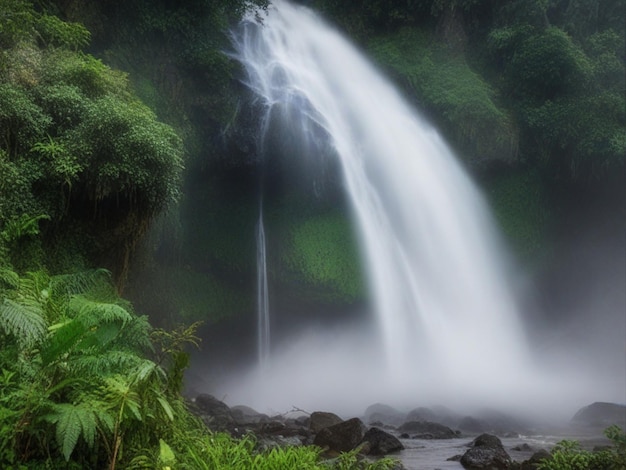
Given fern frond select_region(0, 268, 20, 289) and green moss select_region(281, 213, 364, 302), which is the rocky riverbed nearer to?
fern frond select_region(0, 268, 20, 289)

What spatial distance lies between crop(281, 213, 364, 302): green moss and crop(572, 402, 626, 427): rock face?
6.69 metres

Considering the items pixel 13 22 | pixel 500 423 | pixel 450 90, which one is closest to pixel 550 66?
pixel 450 90

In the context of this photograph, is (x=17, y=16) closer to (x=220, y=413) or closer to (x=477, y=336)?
(x=220, y=413)

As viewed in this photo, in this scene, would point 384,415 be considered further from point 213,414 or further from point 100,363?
point 100,363

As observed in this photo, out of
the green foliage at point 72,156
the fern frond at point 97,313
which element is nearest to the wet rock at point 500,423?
the green foliage at point 72,156

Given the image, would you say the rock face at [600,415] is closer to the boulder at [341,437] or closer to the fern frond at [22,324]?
the boulder at [341,437]

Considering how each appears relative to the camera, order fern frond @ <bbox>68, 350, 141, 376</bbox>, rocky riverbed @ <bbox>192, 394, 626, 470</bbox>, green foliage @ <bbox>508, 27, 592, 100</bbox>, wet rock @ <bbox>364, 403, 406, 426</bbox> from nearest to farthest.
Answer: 1. fern frond @ <bbox>68, 350, 141, 376</bbox>
2. rocky riverbed @ <bbox>192, 394, 626, 470</bbox>
3. wet rock @ <bbox>364, 403, 406, 426</bbox>
4. green foliage @ <bbox>508, 27, 592, 100</bbox>

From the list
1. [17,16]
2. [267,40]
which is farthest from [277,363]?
[17,16]

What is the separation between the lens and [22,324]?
14.7 ft

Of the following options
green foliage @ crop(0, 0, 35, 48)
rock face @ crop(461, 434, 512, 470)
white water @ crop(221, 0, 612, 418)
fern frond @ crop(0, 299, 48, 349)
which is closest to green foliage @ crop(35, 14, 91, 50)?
green foliage @ crop(0, 0, 35, 48)

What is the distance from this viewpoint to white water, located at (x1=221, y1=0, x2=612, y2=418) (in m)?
16.0

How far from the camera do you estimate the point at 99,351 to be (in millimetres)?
4754

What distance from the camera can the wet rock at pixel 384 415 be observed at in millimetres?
13000

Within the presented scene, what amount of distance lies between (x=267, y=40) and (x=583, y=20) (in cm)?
1266
